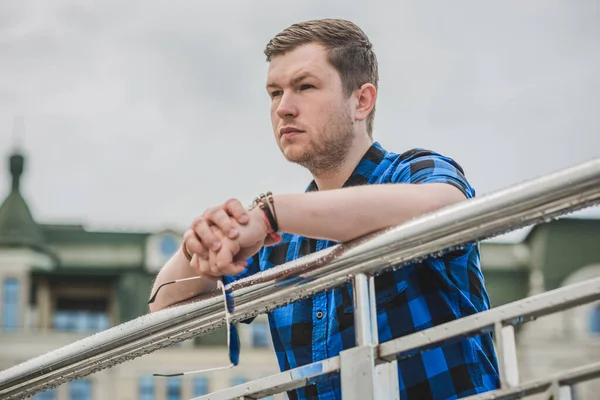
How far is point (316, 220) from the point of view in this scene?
1.81 meters

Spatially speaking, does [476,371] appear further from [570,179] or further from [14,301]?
[14,301]

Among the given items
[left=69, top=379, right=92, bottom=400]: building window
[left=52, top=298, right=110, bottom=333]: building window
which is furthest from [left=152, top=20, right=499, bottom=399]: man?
[left=52, top=298, right=110, bottom=333]: building window

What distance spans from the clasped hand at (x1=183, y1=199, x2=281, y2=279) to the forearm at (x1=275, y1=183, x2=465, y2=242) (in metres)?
0.05

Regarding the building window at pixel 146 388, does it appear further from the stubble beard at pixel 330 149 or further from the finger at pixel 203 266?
the finger at pixel 203 266

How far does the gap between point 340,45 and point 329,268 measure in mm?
778

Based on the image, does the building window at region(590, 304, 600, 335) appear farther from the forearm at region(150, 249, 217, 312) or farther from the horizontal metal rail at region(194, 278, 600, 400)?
the horizontal metal rail at region(194, 278, 600, 400)

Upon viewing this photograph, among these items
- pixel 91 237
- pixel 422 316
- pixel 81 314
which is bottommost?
pixel 422 316

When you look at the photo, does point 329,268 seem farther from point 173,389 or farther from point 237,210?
point 173,389

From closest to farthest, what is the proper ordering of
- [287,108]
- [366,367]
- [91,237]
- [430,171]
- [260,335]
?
[366,367], [430,171], [287,108], [260,335], [91,237]

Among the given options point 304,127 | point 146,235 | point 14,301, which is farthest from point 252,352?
point 304,127

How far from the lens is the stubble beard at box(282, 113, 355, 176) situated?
7.55 ft

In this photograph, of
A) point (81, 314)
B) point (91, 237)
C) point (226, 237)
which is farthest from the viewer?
point (91, 237)

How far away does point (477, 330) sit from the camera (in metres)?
1.59

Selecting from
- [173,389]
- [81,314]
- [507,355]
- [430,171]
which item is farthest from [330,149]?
[81,314]
